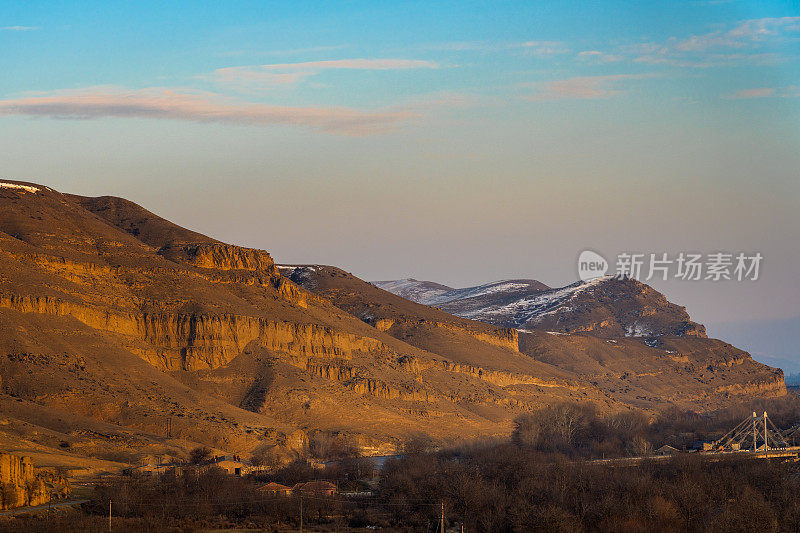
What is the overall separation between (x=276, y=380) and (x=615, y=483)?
62.1m

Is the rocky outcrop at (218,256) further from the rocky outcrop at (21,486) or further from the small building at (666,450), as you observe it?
the rocky outcrop at (21,486)

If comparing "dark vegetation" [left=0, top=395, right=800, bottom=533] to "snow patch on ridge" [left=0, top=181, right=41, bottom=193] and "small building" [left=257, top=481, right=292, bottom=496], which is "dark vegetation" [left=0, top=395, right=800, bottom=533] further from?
"snow patch on ridge" [left=0, top=181, right=41, bottom=193]

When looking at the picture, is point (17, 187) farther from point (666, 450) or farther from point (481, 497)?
point (481, 497)

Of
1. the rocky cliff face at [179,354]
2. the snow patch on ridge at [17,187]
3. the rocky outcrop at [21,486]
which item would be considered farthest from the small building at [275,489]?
the snow patch on ridge at [17,187]

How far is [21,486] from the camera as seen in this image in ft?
290

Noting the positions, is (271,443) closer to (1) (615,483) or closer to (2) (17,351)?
(2) (17,351)

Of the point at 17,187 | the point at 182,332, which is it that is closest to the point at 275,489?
the point at 182,332

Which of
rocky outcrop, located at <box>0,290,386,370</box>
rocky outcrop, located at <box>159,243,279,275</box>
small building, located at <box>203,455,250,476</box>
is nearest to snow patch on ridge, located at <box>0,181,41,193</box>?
rocky outcrop, located at <box>159,243,279,275</box>

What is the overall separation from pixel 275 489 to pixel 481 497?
17282mm

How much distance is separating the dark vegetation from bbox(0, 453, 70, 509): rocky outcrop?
2.94 meters

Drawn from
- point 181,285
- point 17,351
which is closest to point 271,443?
point 17,351

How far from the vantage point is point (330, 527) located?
3607 inches

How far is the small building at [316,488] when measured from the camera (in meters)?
105

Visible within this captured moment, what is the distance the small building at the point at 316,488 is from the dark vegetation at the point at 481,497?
3.16 feet
